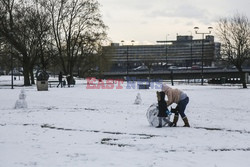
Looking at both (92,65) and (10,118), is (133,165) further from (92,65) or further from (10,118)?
(92,65)

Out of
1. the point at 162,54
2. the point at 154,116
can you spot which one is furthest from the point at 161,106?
the point at 162,54

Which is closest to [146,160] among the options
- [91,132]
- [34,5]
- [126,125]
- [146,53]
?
[91,132]

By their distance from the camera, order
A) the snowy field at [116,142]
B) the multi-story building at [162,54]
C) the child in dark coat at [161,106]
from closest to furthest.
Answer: the snowy field at [116,142]
the child in dark coat at [161,106]
the multi-story building at [162,54]

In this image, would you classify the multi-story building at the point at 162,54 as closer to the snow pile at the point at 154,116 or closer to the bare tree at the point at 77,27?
the bare tree at the point at 77,27

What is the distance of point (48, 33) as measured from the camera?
4634 cm

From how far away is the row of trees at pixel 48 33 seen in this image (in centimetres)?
4250

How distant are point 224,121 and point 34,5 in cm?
3654

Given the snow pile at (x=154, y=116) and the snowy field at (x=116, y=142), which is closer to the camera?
the snowy field at (x=116, y=142)

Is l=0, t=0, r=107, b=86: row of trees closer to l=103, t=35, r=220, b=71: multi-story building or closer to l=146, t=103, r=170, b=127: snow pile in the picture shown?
l=146, t=103, r=170, b=127: snow pile

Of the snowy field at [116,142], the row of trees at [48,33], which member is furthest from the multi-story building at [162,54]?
the snowy field at [116,142]

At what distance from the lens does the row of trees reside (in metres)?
42.5

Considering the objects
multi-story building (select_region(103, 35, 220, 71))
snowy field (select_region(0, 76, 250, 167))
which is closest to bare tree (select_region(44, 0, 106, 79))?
snowy field (select_region(0, 76, 250, 167))

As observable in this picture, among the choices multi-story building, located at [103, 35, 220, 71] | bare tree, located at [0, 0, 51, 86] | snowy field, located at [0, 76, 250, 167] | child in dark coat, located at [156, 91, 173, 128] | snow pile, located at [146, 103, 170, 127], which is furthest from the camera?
multi-story building, located at [103, 35, 220, 71]

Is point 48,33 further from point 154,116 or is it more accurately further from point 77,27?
point 154,116
